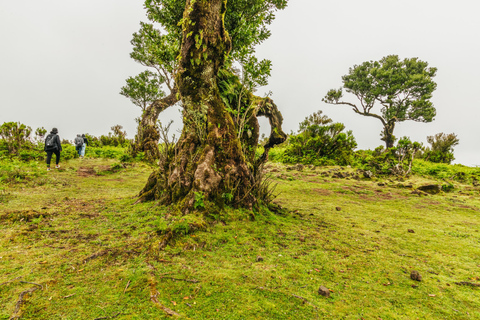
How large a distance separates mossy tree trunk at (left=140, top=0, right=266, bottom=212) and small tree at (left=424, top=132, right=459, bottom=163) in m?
22.3

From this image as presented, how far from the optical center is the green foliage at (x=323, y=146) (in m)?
16.4

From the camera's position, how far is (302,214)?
529 centimetres

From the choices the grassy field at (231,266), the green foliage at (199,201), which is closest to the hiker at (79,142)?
the grassy field at (231,266)

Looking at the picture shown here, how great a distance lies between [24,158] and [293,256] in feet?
48.5

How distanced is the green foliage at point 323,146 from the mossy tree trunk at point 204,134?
42.3ft

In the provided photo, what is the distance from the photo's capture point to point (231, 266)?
264 centimetres

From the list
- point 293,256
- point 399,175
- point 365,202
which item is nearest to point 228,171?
point 293,256

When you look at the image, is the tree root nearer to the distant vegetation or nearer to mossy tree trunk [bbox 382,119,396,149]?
the distant vegetation

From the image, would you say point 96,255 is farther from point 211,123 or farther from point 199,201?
point 211,123

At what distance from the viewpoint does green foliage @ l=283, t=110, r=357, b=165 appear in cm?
1641

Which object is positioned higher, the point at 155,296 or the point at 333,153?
the point at 333,153

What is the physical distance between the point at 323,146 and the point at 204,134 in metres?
14.5

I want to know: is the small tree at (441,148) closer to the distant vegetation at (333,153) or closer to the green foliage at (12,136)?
the distant vegetation at (333,153)

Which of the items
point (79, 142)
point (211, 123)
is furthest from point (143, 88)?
point (211, 123)
